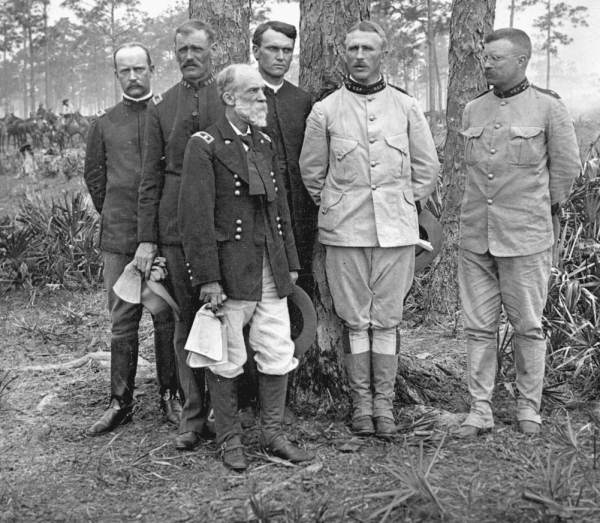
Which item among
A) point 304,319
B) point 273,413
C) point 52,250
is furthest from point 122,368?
point 52,250

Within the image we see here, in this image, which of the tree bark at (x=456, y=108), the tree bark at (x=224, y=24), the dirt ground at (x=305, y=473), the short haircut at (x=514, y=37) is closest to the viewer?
the dirt ground at (x=305, y=473)

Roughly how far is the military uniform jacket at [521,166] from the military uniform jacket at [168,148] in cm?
158

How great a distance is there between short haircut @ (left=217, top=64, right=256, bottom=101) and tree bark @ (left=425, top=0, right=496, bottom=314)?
11.8ft

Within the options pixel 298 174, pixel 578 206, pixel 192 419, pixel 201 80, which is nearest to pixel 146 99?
pixel 201 80

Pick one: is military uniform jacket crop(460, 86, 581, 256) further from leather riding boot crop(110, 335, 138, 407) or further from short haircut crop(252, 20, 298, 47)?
leather riding boot crop(110, 335, 138, 407)

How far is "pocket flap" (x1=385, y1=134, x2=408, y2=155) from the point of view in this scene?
4.16 metres

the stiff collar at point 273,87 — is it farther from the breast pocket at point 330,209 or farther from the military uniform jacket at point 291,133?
the breast pocket at point 330,209

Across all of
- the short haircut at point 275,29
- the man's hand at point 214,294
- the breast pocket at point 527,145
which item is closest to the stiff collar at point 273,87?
the short haircut at point 275,29

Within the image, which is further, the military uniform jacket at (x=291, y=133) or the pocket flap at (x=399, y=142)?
the military uniform jacket at (x=291, y=133)

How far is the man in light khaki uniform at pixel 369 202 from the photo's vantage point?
4.16m

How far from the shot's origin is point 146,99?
4.60m

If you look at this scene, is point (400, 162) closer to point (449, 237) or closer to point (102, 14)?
point (449, 237)

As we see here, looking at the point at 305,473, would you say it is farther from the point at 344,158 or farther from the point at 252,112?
the point at 252,112

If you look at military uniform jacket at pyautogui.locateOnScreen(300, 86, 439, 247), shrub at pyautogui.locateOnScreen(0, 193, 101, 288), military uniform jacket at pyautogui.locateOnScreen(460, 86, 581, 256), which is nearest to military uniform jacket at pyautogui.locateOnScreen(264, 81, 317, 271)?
military uniform jacket at pyautogui.locateOnScreen(300, 86, 439, 247)
